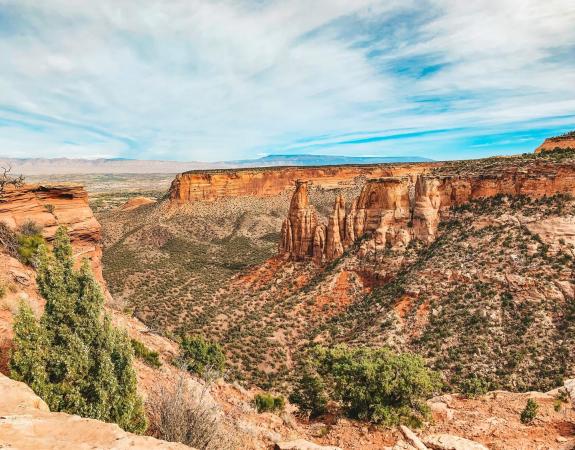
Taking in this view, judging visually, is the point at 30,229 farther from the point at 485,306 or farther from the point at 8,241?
the point at 485,306

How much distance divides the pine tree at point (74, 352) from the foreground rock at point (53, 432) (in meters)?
1.05

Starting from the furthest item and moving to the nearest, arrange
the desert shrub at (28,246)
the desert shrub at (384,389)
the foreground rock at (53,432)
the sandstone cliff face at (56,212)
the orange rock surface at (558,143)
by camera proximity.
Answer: the orange rock surface at (558,143) → the sandstone cliff face at (56,212) → the desert shrub at (28,246) → the desert shrub at (384,389) → the foreground rock at (53,432)

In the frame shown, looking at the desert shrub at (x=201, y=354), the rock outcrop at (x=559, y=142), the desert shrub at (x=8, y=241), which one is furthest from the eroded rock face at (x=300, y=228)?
the rock outcrop at (x=559, y=142)

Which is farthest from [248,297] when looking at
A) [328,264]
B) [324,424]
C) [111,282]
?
[324,424]

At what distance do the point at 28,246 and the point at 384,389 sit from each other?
19.8m

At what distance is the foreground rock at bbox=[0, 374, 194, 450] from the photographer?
5887mm

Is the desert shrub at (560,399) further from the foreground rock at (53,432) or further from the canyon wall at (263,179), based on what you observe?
the canyon wall at (263,179)

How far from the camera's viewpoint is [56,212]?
24172 mm

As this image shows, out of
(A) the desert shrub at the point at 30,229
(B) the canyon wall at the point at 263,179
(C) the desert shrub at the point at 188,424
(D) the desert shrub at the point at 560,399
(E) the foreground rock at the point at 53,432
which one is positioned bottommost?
(D) the desert shrub at the point at 560,399

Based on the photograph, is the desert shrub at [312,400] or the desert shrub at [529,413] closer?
the desert shrub at [529,413]

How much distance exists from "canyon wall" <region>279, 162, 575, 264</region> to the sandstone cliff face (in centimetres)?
2448

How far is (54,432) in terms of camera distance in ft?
20.8

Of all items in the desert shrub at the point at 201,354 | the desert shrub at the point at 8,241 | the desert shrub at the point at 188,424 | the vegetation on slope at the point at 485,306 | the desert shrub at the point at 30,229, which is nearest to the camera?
the desert shrub at the point at 188,424

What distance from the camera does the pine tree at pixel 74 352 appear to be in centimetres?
833
